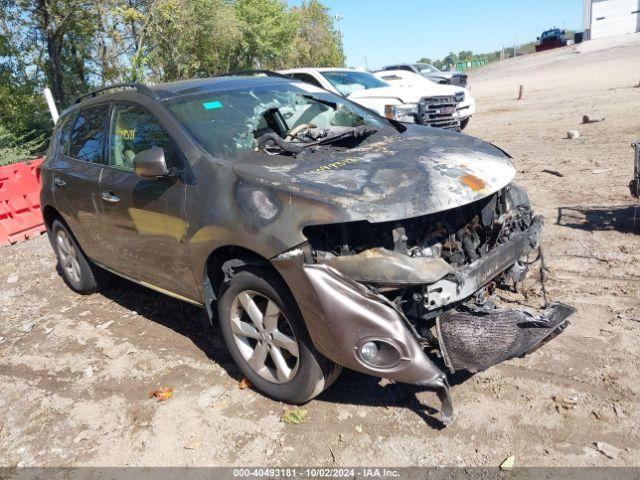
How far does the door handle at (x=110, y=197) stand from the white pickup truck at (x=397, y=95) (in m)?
5.79

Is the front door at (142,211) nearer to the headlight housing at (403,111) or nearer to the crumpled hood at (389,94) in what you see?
the headlight housing at (403,111)

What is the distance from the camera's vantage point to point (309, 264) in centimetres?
268

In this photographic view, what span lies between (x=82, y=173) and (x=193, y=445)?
→ 2.61 m

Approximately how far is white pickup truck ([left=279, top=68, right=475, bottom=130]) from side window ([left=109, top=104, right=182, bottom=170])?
18.2 ft

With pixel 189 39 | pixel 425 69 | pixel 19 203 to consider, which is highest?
pixel 189 39

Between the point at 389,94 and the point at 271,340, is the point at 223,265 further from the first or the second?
the point at 389,94

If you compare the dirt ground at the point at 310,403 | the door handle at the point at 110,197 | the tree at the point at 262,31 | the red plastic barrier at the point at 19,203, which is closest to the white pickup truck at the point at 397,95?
the red plastic barrier at the point at 19,203

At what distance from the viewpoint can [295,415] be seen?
10.2 ft

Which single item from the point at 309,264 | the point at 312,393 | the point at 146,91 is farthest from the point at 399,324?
the point at 146,91

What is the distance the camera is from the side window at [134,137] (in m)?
3.54

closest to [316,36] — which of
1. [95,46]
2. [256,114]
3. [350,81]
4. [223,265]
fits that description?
[95,46]

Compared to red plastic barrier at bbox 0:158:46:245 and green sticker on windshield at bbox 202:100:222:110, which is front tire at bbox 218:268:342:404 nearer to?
green sticker on windshield at bbox 202:100:222:110

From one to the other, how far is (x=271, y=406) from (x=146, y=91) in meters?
2.47

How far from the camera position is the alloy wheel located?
10.0ft
